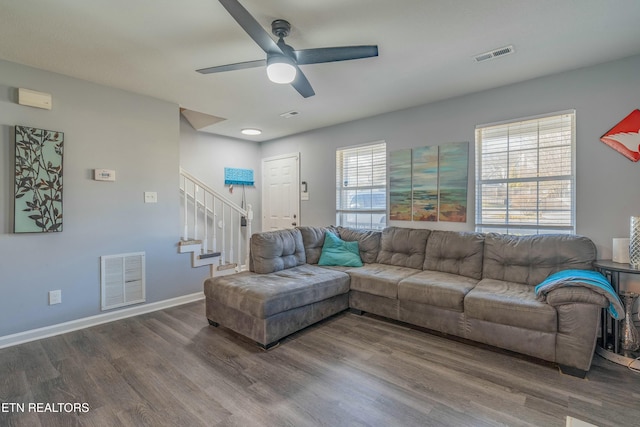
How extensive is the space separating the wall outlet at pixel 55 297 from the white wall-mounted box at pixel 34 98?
178 centimetres

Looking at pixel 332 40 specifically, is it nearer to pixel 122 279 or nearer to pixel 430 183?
pixel 430 183

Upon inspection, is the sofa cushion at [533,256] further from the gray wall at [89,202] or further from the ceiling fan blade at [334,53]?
the gray wall at [89,202]

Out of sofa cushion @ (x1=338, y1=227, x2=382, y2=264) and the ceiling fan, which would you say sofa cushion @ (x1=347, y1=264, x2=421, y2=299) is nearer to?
sofa cushion @ (x1=338, y1=227, x2=382, y2=264)

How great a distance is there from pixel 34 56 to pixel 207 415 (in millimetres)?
3247

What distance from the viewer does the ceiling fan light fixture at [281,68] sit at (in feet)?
6.74

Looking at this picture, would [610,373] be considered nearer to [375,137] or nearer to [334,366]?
[334,366]

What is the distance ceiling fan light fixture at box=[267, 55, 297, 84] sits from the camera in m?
2.05

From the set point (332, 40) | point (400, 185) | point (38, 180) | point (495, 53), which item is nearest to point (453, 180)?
point (400, 185)

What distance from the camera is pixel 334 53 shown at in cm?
206

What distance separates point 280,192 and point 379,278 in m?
2.97

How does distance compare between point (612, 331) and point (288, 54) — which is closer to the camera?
point (288, 54)

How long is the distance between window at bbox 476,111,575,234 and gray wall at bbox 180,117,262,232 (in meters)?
3.95

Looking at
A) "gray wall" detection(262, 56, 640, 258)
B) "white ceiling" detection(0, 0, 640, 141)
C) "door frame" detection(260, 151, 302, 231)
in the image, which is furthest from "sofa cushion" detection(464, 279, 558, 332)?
"door frame" detection(260, 151, 302, 231)

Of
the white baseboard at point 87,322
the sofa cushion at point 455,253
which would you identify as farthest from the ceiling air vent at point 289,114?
the white baseboard at point 87,322
